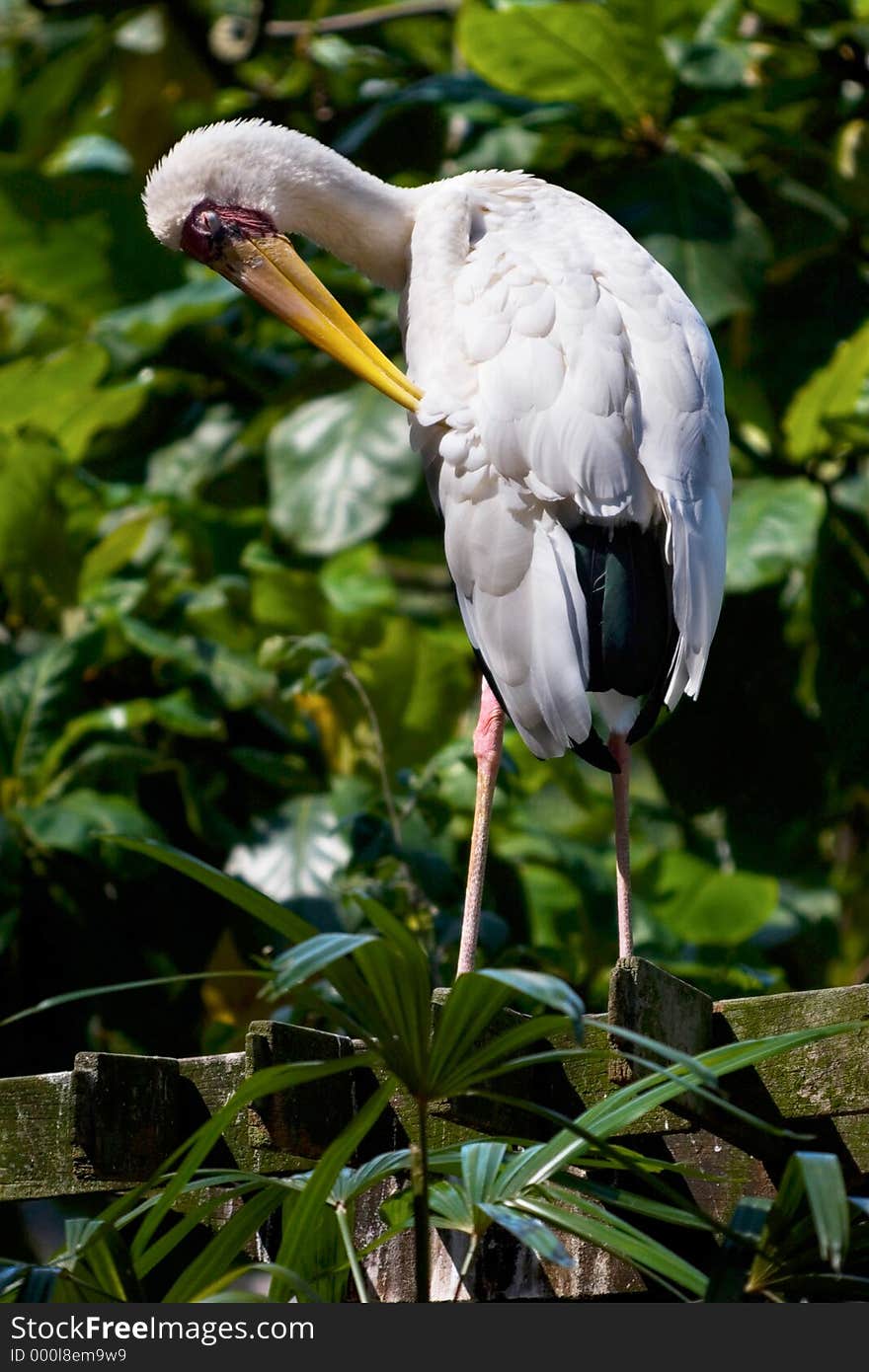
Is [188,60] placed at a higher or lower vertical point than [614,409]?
lower

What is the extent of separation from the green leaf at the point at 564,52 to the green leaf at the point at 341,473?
101 centimetres

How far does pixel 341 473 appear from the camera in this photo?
5184 mm

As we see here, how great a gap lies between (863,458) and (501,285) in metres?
2.81

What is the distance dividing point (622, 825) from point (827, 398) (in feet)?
7.73

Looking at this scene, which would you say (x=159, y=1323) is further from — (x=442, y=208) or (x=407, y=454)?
(x=407, y=454)

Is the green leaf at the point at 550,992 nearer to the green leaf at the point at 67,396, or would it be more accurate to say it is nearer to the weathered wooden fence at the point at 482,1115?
the weathered wooden fence at the point at 482,1115

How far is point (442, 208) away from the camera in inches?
139

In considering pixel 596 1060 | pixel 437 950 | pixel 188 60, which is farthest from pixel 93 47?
pixel 596 1060

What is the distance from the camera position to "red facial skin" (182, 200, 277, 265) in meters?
3.73

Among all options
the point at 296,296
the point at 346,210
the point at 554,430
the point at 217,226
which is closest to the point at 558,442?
the point at 554,430

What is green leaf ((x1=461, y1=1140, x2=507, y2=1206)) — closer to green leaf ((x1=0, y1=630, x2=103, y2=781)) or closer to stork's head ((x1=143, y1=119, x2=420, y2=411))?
stork's head ((x1=143, y1=119, x2=420, y2=411))

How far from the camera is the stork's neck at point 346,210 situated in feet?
12.2

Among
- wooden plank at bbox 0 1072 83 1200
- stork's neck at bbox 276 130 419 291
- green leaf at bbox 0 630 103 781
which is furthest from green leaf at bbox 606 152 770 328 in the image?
wooden plank at bbox 0 1072 83 1200

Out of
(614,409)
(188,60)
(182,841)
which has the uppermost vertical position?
(614,409)
